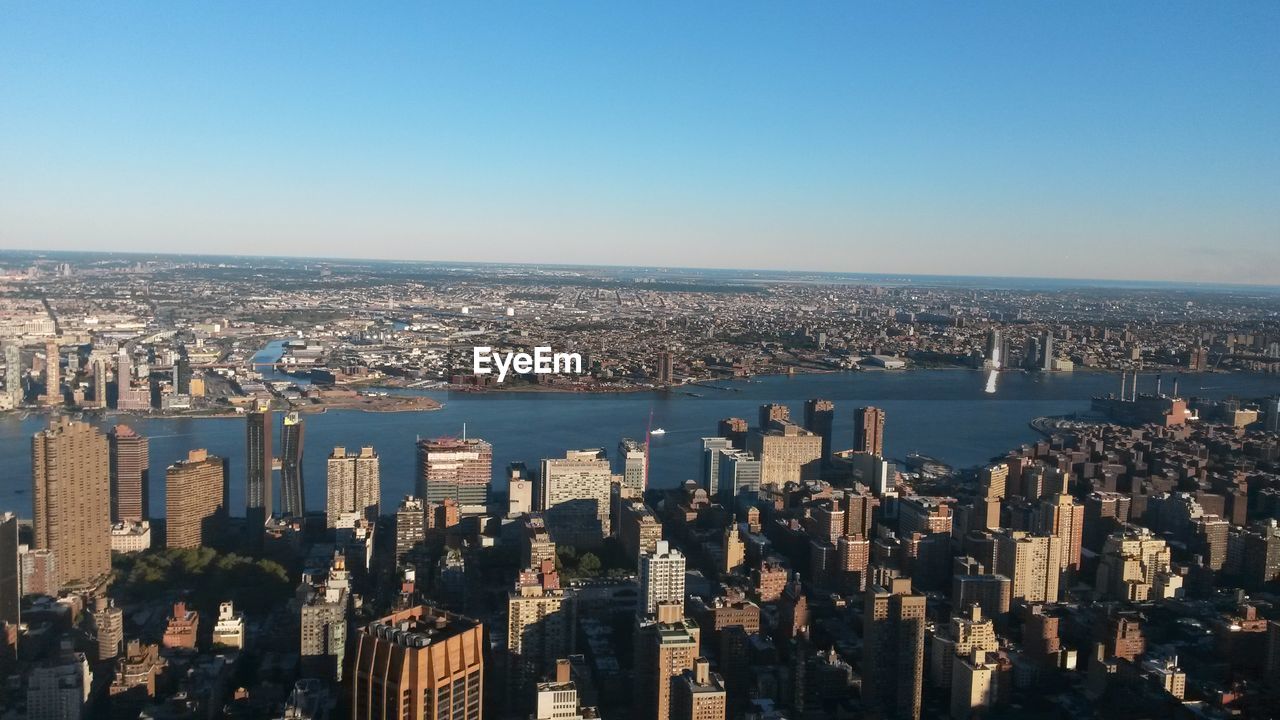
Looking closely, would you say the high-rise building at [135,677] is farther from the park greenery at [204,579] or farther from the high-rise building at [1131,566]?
the high-rise building at [1131,566]

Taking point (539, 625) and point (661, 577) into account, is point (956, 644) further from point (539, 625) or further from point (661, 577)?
point (539, 625)

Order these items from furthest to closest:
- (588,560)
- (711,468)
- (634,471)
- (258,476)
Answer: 1. (711,468)
2. (634,471)
3. (258,476)
4. (588,560)

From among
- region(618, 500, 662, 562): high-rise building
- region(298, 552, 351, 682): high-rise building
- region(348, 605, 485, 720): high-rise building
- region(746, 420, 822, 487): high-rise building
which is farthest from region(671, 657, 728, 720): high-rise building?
region(746, 420, 822, 487): high-rise building

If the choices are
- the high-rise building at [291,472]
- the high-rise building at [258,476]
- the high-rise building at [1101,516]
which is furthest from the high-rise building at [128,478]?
the high-rise building at [1101,516]

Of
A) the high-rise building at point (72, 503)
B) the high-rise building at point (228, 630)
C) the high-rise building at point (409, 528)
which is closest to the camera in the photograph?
the high-rise building at point (228, 630)

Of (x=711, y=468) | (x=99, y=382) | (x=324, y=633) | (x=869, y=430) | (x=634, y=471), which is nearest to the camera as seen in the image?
(x=324, y=633)

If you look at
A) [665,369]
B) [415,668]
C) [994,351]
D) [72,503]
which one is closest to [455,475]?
[72,503]

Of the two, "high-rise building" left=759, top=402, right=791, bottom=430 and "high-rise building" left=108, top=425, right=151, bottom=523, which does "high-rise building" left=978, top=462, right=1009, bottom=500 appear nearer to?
"high-rise building" left=759, top=402, right=791, bottom=430

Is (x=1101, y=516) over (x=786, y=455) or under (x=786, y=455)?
under
